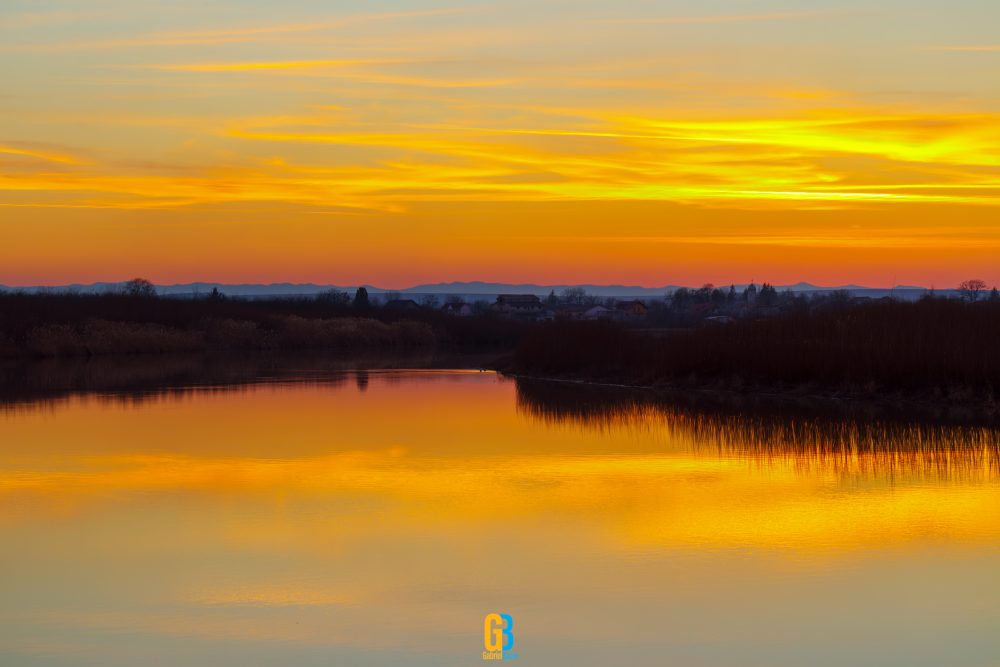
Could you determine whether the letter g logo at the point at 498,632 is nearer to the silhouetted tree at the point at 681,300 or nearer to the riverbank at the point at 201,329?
the riverbank at the point at 201,329

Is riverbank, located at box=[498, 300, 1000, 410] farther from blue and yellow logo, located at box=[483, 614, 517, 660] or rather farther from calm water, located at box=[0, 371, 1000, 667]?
blue and yellow logo, located at box=[483, 614, 517, 660]

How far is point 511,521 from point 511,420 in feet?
28.6

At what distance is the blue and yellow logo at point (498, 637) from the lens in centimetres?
673

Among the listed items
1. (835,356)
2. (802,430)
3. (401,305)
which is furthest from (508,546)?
(401,305)

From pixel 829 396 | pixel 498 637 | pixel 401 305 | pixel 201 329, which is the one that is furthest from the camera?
pixel 401 305

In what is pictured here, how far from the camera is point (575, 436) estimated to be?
55.0ft

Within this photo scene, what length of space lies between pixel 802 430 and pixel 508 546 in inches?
331

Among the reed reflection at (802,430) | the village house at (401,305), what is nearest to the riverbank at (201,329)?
the village house at (401,305)

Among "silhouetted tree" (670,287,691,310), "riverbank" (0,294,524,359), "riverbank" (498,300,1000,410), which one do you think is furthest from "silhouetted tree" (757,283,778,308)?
"riverbank" (498,300,1000,410)

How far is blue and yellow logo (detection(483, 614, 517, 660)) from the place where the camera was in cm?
673

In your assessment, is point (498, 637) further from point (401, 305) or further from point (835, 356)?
point (401, 305)

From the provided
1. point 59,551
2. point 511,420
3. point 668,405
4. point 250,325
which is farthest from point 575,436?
point 250,325

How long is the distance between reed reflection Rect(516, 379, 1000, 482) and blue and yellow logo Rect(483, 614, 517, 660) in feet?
21.1

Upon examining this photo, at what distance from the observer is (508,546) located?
9.47m
